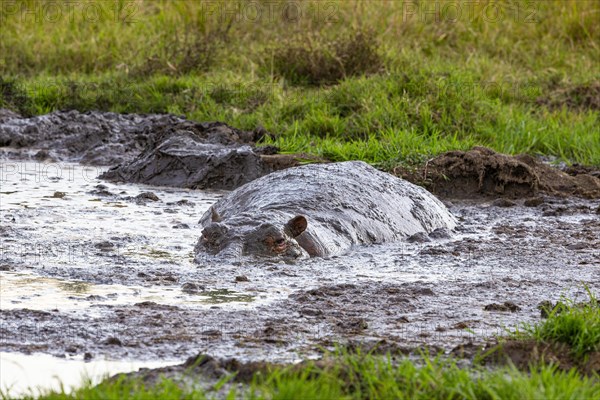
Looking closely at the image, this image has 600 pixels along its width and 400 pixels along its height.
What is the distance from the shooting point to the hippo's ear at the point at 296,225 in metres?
6.01

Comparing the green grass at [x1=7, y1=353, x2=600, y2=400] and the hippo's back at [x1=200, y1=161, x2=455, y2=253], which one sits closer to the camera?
the green grass at [x1=7, y1=353, x2=600, y2=400]

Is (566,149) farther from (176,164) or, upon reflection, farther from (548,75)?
(176,164)

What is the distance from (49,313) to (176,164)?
15.4ft

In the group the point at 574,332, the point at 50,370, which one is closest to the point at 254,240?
the point at 50,370

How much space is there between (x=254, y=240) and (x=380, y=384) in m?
2.54

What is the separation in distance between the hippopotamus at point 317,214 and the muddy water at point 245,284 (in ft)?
0.46

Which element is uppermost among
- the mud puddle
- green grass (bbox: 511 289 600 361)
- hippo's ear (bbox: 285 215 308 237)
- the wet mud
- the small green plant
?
green grass (bbox: 511 289 600 361)

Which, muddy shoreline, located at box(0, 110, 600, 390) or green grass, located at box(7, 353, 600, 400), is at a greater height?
green grass, located at box(7, 353, 600, 400)

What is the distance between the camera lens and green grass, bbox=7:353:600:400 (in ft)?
10.8

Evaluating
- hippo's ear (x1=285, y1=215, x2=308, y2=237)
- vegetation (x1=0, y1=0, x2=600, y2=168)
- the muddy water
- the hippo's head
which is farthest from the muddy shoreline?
vegetation (x1=0, y1=0, x2=600, y2=168)

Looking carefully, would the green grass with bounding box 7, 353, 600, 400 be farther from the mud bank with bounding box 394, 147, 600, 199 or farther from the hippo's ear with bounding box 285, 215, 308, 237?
the mud bank with bounding box 394, 147, 600, 199

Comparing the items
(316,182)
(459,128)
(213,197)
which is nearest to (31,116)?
(213,197)

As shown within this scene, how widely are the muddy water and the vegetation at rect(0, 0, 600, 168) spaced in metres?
2.35

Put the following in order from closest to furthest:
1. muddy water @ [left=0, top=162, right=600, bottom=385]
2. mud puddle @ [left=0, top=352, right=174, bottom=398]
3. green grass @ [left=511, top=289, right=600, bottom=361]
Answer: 1. mud puddle @ [left=0, top=352, right=174, bottom=398]
2. green grass @ [left=511, top=289, right=600, bottom=361]
3. muddy water @ [left=0, top=162, right=600, bottom=385]
